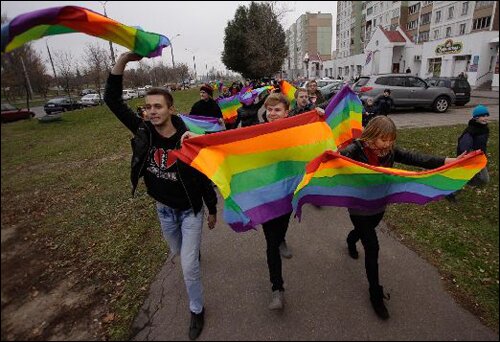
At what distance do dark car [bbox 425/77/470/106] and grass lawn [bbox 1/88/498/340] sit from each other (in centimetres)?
1193

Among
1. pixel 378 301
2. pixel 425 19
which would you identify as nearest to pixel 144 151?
pixel 378 301

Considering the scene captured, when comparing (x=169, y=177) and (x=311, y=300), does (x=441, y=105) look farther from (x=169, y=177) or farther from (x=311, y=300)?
(x=169, y=177)

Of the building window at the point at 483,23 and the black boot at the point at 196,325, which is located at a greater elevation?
the building window at the point at 483,23

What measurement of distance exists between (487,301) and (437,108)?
16634 mm

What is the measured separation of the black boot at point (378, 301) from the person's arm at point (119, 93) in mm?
2742

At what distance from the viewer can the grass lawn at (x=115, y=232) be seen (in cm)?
198

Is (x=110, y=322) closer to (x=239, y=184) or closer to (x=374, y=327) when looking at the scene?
(x=239, y=184)

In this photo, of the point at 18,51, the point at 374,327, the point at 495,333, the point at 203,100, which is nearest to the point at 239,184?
the point at 374,327

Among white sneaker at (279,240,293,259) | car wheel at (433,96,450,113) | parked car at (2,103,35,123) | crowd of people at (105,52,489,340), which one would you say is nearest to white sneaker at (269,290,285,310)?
crowd of people at (105,52,489,340)

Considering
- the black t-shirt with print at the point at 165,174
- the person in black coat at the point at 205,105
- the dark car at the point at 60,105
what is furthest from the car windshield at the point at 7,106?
the dark car at the point at 60,105

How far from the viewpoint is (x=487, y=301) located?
319cm

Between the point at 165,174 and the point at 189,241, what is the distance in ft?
2.09

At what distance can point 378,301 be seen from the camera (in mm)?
3061

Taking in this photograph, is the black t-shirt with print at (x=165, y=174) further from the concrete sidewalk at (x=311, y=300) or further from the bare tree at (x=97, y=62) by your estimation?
the bare tree at (x=97, y=62)
